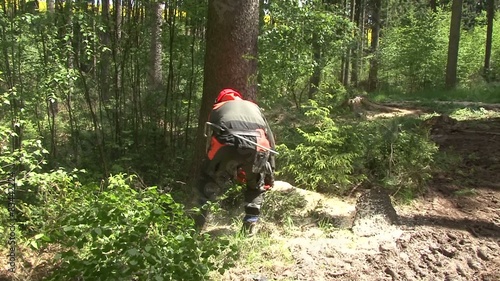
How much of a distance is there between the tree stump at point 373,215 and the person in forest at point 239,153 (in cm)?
108

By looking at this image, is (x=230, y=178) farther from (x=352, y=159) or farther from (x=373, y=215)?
(x=352, y=159)

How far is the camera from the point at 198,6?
25.5ft

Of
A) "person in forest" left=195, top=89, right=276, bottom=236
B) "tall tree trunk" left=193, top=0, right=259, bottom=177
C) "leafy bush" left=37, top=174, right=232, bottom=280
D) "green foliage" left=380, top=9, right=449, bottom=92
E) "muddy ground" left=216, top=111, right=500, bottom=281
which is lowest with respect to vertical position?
"muddy ground" left=216, top=111, right=500, bottom=281

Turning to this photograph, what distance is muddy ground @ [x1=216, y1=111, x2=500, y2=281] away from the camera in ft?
13.9

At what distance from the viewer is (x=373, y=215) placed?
514 centimetres

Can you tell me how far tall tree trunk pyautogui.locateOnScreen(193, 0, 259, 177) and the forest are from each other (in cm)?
2

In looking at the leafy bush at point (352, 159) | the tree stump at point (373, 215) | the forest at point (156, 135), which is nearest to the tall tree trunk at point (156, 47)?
the forest at point (156, 135)

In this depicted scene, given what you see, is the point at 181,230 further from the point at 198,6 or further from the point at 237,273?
the point at 198,6

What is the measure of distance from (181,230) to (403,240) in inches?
95.7

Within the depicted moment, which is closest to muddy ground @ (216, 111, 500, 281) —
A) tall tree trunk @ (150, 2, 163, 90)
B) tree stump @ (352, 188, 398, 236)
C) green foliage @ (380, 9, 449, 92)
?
tree stump @ (352, 188, 398, 236)

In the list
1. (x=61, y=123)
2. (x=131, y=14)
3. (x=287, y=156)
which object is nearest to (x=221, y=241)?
(x=287, y=156)

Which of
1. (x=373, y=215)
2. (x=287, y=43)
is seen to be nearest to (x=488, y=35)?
(x=287, y=43)

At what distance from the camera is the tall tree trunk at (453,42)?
1894 centimetres

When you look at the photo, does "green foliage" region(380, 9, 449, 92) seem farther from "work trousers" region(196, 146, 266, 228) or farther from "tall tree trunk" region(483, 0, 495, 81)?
"work trousers" region(196, 146, 266, 228)
